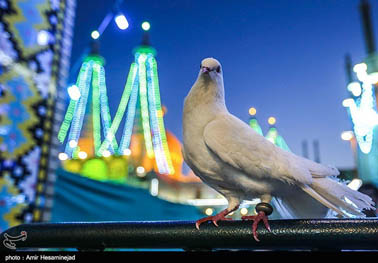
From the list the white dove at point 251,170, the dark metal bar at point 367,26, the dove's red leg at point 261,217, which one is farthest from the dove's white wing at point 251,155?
the dark metal bar at point 367,26

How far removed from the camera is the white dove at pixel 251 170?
0.77 metres

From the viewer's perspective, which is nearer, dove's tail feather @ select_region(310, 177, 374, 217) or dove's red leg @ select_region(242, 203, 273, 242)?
dove's red leg @ select_region(242, 203, 273, 242)

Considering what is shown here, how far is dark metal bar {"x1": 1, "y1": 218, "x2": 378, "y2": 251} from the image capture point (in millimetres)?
494

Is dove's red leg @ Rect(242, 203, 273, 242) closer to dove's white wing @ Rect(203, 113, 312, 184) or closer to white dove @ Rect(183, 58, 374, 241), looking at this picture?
white dove @ Rect(183, 58, 374, 241)

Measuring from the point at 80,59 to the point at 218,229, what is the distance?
274cm

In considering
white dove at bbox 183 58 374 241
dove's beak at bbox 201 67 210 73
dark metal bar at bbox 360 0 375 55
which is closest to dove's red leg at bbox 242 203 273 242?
white dove at bbox 183 58 374 241

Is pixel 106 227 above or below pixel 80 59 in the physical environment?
below

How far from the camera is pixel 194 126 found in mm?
899

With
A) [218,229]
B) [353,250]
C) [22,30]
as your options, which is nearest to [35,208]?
[22,30]

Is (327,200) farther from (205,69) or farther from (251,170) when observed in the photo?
(205,69)

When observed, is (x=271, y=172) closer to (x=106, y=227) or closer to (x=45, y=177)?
(x=106, y=227)

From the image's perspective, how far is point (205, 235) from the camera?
1.85 feet

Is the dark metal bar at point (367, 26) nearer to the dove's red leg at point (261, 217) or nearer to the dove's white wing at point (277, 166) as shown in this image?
the dove's white wing at point (277, 166)

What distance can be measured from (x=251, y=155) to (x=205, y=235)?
0.30 metres
